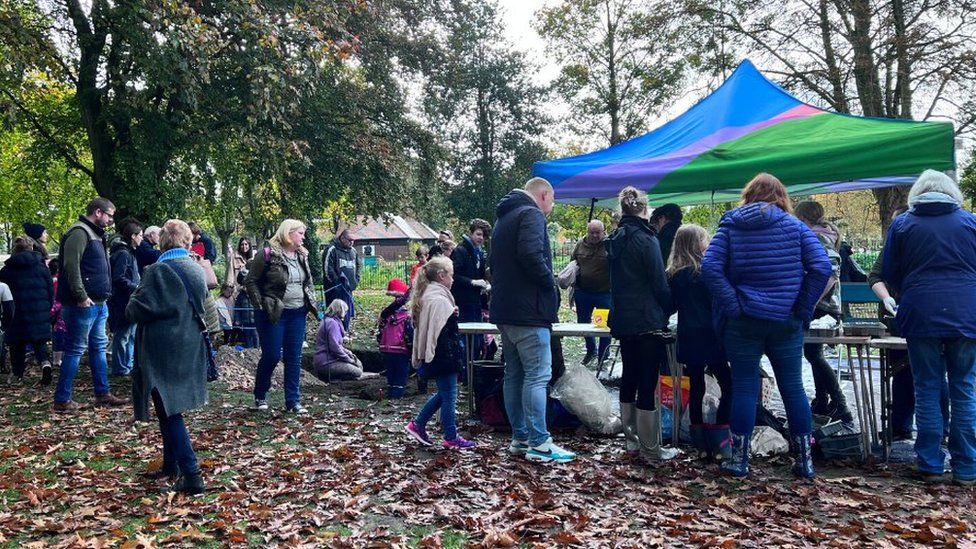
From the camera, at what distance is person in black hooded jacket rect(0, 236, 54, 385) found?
912 cm

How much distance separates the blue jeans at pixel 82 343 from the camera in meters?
6.96

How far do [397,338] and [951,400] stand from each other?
5041mm

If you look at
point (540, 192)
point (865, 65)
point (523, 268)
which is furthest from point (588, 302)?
point (865, 65)

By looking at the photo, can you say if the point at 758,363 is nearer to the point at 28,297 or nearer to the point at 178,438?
the point at 178,438

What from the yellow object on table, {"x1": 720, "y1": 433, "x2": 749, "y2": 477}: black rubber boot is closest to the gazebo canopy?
the yellow object on table

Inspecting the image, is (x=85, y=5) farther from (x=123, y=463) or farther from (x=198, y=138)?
(x=123, y=463)

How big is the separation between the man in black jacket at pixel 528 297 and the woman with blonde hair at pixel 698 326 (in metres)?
0.90

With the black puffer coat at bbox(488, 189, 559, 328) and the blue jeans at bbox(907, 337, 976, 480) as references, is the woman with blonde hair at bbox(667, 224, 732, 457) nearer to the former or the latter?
the black puffer coat at bbox(488, 189, 559, 328)

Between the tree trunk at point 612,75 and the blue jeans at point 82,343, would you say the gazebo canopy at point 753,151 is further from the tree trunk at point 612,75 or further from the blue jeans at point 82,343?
the tree trunk at point 612,75

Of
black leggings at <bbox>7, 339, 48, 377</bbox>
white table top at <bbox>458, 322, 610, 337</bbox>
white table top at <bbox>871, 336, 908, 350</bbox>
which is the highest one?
white table top at <bbox>458, 322, 610, 337</bbox>

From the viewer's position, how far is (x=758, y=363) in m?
4.84

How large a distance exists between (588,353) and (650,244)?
5.02m

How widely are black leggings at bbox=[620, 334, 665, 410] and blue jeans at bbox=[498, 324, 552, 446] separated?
57 centimetres

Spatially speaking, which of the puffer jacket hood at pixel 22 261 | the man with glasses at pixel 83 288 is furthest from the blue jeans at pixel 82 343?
the puffer jacket hood at pixel 22 261
